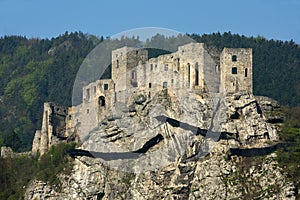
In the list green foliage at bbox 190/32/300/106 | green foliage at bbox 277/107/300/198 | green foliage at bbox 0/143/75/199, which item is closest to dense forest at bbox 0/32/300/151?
green foliage at bbox 190/32/300/106

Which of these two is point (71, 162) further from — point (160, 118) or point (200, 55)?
point (200, 55)

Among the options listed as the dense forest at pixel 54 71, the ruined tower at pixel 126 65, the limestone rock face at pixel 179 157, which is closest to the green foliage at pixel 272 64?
the dense forest at pixel 54 71

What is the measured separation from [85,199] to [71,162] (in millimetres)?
4203

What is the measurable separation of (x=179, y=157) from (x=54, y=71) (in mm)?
78593

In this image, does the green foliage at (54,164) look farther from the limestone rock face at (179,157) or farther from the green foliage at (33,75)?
the green foliage at (33,75)

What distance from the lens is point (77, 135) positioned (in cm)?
8325

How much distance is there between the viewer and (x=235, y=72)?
75.9 m

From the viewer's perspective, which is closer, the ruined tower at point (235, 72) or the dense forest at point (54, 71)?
the ruined tower at point (235, 72)

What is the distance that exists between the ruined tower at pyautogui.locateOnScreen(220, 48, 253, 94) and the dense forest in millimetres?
14799

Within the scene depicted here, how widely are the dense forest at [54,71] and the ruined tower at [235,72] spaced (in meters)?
14.8

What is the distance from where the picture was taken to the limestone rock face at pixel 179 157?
71875mm

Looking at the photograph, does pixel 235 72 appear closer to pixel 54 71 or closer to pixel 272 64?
pixel 272 64

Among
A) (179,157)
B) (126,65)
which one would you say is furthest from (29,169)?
(179,157)

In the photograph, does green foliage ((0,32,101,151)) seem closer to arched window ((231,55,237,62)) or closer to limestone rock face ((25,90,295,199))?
limestone rock face ((25,90,295,199))
